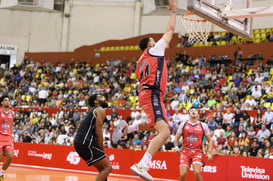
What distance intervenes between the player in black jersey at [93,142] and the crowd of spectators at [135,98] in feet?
15.1

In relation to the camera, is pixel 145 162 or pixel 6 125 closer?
pixel 145 162

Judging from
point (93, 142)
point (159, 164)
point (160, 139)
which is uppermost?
point (160, 139)

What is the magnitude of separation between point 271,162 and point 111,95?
12762 millimetres

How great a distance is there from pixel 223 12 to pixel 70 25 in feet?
86.8

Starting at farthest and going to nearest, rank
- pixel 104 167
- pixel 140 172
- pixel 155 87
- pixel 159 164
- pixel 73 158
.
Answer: pixel 73 158 → pixel 159 164 → pixel 104 167 → pixel 155 87 → pixel 140 172

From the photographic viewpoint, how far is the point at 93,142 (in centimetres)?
728

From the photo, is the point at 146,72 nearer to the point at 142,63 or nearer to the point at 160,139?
the point at 142,63

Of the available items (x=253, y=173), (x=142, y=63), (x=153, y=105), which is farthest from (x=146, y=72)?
(x=253, y=173)

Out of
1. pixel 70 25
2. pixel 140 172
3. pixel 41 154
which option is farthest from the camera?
pixel 70 25

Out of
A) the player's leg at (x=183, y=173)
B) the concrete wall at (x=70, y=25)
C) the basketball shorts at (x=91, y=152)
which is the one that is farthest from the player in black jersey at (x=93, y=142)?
the concrete wall at (x=70, y=25)

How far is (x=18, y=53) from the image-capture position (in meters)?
34.3

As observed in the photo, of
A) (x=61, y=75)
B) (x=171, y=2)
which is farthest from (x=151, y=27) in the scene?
(x=171, y=2)

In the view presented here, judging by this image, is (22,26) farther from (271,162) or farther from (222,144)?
(271,162)

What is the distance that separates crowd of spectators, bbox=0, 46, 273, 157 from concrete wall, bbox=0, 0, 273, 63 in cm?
410
